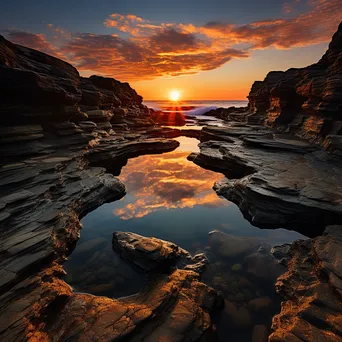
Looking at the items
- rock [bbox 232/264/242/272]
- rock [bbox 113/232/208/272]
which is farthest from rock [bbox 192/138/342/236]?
rock [bbox 113/232/208/272]

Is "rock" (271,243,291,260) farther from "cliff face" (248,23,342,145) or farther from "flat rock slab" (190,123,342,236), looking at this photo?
"cliff face" (248,23,342,145)

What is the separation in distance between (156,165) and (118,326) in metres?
26.6

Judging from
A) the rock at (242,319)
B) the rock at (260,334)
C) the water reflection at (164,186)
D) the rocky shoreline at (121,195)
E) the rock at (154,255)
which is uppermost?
the rocky shoreline at (121,195)

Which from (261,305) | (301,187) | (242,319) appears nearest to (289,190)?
(301,187)

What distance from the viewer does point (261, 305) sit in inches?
363

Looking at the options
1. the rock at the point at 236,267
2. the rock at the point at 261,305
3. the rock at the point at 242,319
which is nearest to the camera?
the rock at the point at 242,319

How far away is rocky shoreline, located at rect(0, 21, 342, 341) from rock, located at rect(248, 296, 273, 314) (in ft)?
2.09

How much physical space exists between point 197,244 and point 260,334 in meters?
6.23

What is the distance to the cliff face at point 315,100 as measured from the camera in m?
22.6

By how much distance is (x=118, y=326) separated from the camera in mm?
6898

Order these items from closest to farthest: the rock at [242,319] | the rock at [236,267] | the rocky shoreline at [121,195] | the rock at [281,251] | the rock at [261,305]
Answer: the rocky shoreline at [121,195], the rock at [242,319], the rock at [261,305], the rock at [236,267], the rock at [281,251]

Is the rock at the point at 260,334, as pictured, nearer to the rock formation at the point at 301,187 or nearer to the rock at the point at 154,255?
the rock formation at the point at 301,187

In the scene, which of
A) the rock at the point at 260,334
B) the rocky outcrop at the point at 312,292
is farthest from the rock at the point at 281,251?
the rock at the point at 260,334

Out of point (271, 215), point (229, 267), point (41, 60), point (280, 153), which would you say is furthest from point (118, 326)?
point (41, 60)
